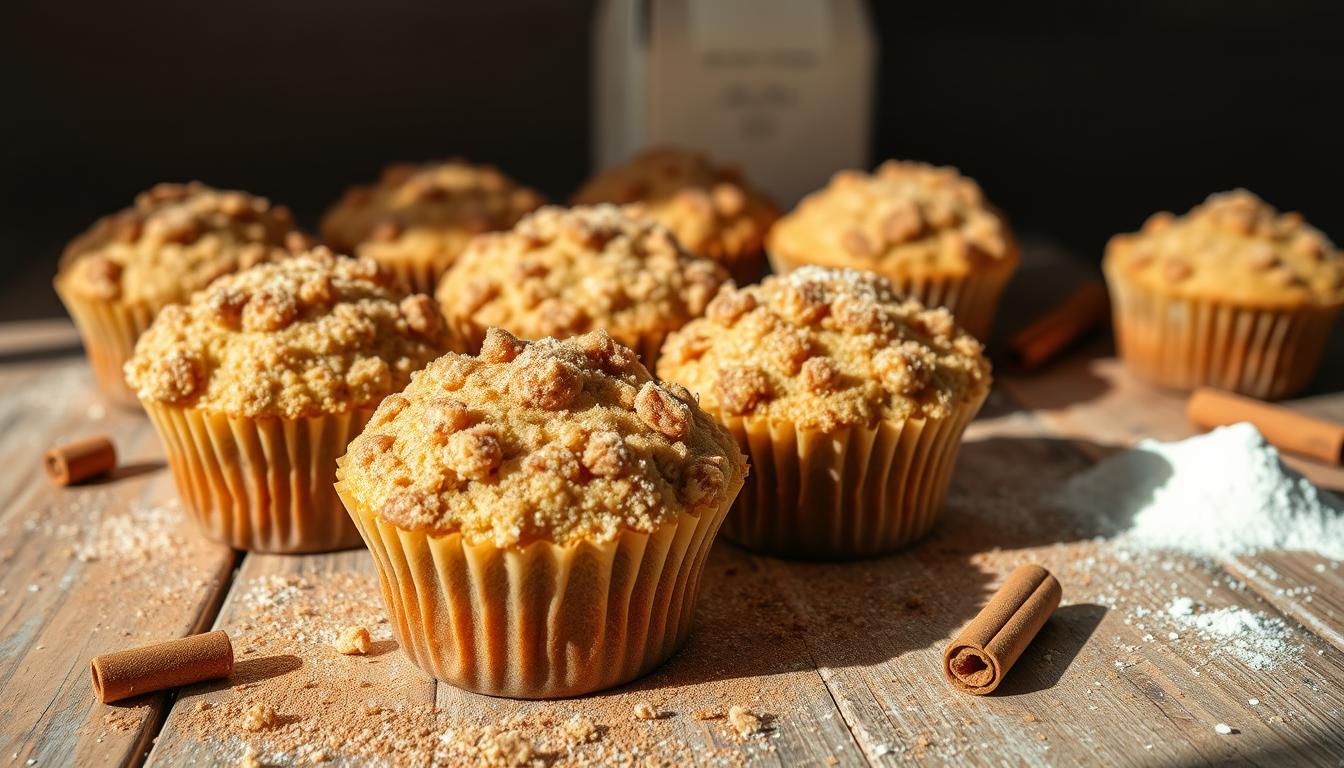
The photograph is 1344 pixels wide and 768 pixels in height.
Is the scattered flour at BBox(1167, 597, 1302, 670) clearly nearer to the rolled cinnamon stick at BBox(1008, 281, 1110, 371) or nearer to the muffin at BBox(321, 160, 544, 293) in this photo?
the rolled cinnamon stick at BBox(1008, 281, 1110, 371)

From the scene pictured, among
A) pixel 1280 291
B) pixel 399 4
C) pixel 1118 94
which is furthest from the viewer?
pixel 1118 94

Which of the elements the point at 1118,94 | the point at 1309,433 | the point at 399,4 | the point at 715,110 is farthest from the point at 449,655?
the point at 1118,94

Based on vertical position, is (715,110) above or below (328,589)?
above

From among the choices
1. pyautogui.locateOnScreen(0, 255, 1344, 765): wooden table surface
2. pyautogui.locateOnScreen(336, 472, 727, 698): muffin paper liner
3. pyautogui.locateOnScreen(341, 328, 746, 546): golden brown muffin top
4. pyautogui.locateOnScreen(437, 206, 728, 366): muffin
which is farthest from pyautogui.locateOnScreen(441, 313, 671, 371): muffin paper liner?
pyautogui.locateOnScreen(336, 472, 727, 698): muffin paper liner

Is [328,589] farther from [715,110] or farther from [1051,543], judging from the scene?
[715,110]

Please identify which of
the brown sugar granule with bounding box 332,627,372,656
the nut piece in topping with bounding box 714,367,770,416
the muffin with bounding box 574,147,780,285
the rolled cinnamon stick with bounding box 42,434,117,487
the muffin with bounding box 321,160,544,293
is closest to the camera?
the brown sugar granule with bounding box 332,627,372,656

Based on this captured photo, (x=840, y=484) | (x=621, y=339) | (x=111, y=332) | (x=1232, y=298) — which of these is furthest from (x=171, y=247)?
(x=1232, y=298)
